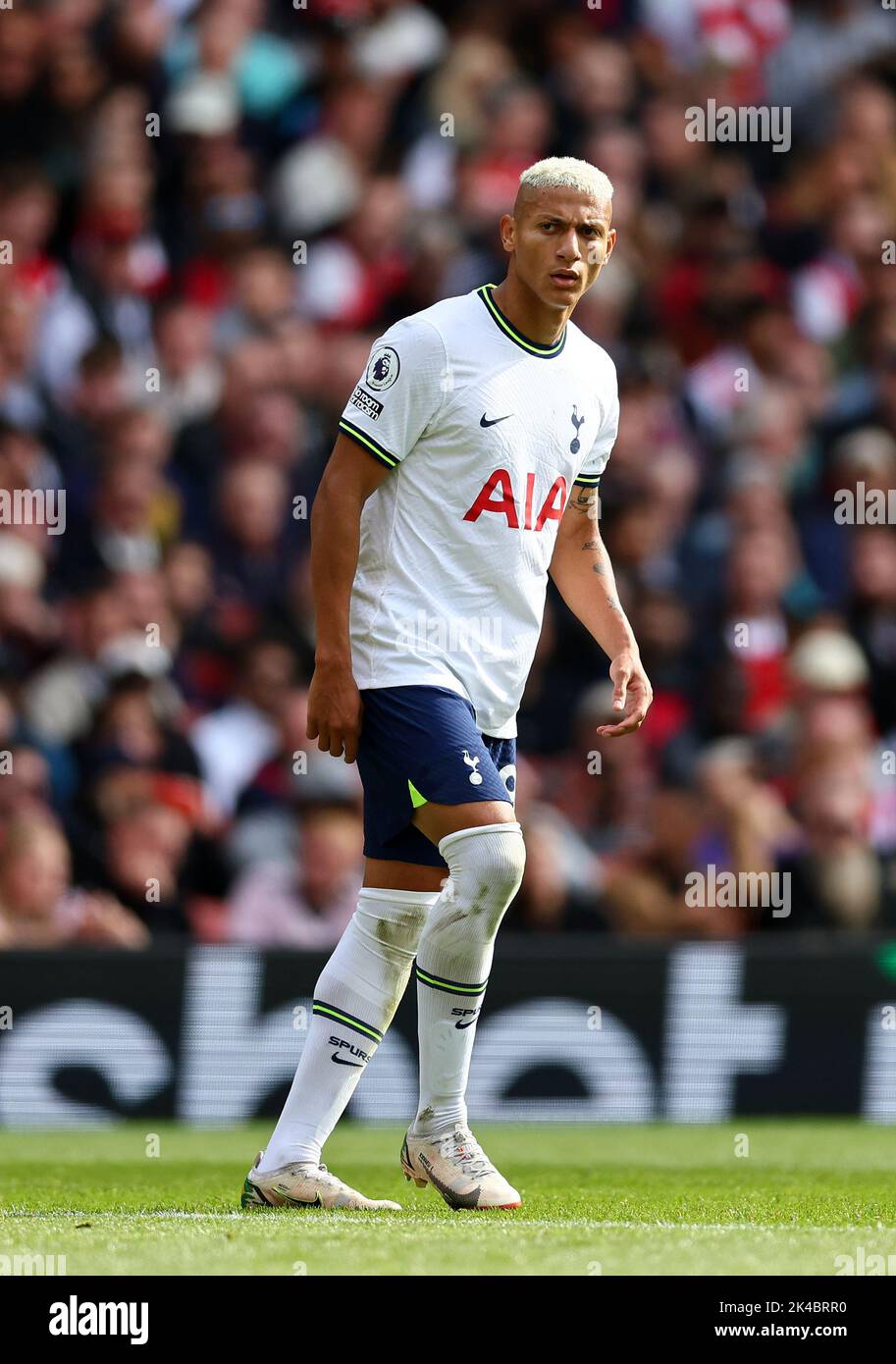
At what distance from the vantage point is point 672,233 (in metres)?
11.9

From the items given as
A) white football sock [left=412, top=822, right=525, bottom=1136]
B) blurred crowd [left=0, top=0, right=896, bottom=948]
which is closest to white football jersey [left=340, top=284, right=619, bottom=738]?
white football sock [left=412, top=822, right=525, bottom=1136]

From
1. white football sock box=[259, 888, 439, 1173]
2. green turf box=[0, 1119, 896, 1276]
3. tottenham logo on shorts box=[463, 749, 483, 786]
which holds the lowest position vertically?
green turf box=[0, 1119, 896, 1276]

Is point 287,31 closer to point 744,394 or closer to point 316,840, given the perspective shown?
point 744,394

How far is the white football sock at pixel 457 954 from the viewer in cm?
489

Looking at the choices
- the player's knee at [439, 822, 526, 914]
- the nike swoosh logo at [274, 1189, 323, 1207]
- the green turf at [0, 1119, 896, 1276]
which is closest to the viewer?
the green turf at [0, 1119, 896, 1276]

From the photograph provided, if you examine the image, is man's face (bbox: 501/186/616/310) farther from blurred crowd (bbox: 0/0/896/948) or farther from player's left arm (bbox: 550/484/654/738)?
blurred crowd (bbox: 0/0/896/948)

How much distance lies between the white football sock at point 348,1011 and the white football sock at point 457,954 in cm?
11

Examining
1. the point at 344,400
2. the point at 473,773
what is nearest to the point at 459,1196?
the point at 473,773

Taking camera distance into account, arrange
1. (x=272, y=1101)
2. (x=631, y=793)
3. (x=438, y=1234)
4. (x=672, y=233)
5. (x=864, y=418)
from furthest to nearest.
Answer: (x=672, y=233), (x=864, y=418), (x=631, y=793), (x=272, y=1101), (x=438, y=1234)

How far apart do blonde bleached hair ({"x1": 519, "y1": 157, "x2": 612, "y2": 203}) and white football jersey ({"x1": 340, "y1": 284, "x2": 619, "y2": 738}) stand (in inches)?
12.1

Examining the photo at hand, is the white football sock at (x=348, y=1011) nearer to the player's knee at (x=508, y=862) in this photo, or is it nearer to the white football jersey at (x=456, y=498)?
the player's knee at (x=508, y=862)

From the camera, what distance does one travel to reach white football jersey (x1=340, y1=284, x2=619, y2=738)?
510 centimetres

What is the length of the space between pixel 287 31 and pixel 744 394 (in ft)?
10.5

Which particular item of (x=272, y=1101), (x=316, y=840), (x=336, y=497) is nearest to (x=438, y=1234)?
(x=336, y=497)
